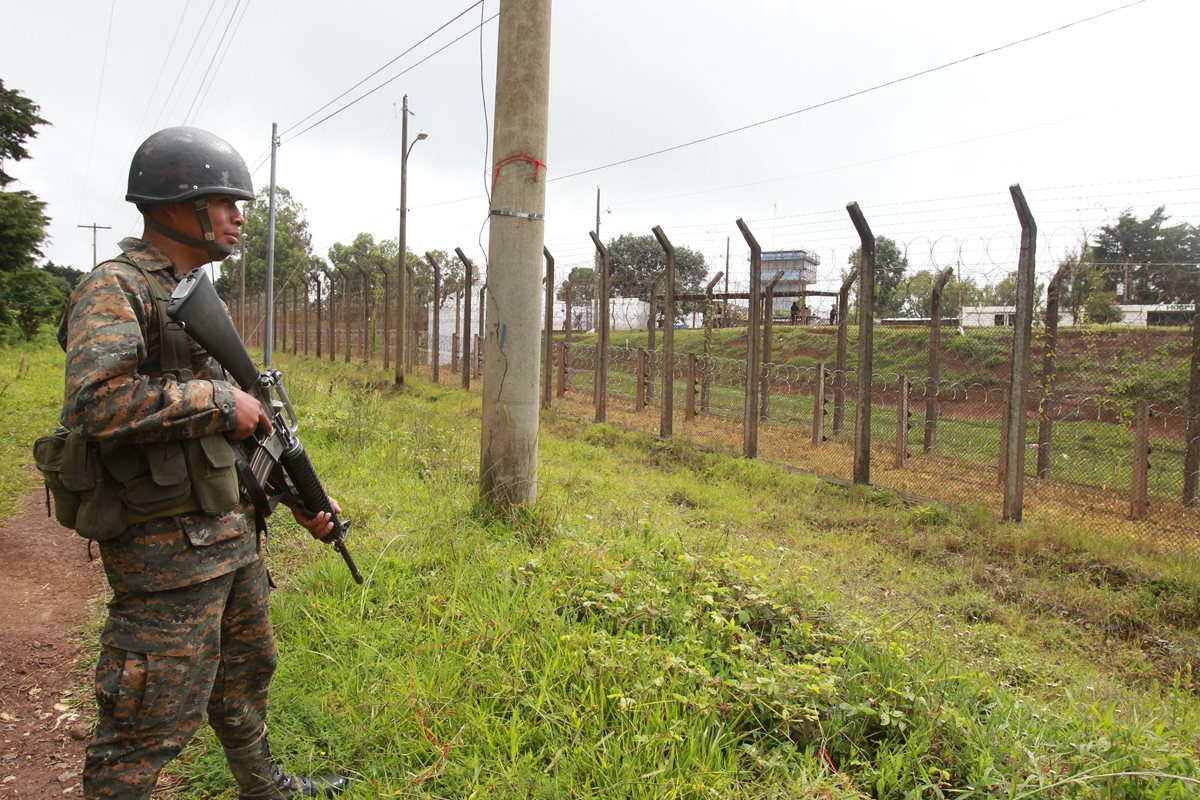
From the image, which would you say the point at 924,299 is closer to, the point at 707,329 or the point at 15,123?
the point at 707,329

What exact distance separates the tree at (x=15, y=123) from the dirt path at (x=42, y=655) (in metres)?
5.76

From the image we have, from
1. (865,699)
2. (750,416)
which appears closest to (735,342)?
(750,416)

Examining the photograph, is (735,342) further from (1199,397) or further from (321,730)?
(321,730)

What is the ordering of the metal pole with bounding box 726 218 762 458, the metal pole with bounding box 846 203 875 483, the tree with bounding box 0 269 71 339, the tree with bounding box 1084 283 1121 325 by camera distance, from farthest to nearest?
the tree with bounding box 1084 283 1121 325 → the metal pole with bounding box 726 218 762 458 → the tree with bounding box 0 269 71 339 → the metal pole with bounding box 846 203 875 483

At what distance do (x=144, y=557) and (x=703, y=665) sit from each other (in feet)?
5.31

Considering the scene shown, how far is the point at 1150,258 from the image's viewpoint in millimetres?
14039

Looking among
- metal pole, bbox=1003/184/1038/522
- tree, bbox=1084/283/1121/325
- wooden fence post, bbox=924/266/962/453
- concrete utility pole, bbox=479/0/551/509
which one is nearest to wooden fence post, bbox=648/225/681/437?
wooden fence post, bbox=924/266/962/453

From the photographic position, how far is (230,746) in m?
1.98

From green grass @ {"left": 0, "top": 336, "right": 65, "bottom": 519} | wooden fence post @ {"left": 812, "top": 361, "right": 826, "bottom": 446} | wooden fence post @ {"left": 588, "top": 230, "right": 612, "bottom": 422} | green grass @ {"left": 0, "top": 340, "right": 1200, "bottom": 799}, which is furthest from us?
wooden fence post @ {"left": 588, "top": 230, "right": 612, "bottom": 422}

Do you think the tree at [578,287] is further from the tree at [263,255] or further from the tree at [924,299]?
the tree at [263,255]

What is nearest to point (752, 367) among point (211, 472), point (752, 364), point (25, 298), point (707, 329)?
point (752, 364)

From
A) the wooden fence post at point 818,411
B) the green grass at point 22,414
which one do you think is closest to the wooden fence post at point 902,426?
the wooden fence post at point 818,411

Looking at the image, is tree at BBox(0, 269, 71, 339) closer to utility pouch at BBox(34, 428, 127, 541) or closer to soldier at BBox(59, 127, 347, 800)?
soldier at BBox(59, 127, 347, 800)

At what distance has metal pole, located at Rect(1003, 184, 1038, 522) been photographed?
5.28 m
